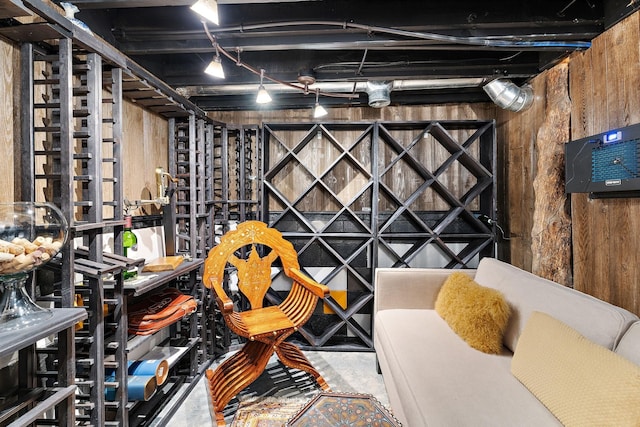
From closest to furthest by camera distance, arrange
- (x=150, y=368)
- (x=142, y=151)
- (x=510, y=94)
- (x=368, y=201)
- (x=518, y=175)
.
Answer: (x=150, y=368), (x=142, y=151), (x=510, y=94), (x=518, y=175), (x=368, y=201)

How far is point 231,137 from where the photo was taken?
3139mm

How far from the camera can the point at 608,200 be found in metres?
1.80

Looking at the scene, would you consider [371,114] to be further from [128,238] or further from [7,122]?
[7,122]

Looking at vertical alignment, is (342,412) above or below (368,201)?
below

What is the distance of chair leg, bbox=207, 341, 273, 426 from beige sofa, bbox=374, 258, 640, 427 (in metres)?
0.79

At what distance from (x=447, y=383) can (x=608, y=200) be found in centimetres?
138

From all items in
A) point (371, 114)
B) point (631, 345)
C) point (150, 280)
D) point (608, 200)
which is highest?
point (371, 114)

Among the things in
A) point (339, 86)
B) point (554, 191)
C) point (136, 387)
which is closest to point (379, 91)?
point (339, 86)

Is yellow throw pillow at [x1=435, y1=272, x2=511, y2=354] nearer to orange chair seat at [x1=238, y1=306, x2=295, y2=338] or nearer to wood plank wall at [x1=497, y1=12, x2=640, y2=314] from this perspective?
wood plank wall at [x1=497, y1=12, x2=640, y2=314]

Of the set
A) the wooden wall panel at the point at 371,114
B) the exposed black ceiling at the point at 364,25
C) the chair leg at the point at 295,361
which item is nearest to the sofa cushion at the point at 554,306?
the chair leg at the point at 295,361

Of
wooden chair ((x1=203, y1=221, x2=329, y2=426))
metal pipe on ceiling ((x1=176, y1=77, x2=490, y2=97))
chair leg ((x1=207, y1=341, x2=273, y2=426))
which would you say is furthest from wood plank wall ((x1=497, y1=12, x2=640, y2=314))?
chair leg ((x1=207, y1=341, x2=273, y2=426))

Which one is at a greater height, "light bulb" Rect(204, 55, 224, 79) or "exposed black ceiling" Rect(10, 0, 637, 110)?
"exposed black ceiling" Rect(10, 0, 637, 110)

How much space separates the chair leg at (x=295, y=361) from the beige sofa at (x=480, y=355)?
17.8 inches

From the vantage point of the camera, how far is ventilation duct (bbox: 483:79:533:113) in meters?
2.54
